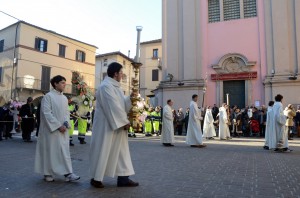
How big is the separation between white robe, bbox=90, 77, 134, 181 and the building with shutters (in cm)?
1575

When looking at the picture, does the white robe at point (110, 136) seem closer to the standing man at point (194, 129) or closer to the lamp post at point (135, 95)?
the lamp post at point (135, 95)

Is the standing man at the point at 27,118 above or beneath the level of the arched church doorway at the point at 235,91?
beneath

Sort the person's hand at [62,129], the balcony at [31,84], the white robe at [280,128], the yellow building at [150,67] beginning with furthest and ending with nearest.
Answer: the yellow building at [150,67], the balcony at [31,84], the white robe at [280,128], the person's hand at [62,129]

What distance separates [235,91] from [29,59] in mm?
23588

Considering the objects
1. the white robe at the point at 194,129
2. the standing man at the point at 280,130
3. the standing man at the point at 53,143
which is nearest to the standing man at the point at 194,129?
the white robe at the point at 194,129

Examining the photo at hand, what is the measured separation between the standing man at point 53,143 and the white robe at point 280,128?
755 centimetres

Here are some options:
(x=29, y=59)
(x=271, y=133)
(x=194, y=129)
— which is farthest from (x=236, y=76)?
(x=29, y=59)

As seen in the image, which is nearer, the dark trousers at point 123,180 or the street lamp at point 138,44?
the street lamp at point 138,44

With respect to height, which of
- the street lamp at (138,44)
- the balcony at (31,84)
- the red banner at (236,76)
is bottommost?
the street lamp at (138,44)

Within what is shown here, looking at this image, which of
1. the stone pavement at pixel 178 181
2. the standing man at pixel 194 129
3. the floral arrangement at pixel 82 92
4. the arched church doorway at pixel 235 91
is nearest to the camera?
the stone pavement at pixel 178 181

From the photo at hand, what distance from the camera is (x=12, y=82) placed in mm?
31984

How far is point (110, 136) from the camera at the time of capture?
4.55 metres

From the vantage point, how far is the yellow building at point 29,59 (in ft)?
105

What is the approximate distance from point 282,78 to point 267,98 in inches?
63.0
